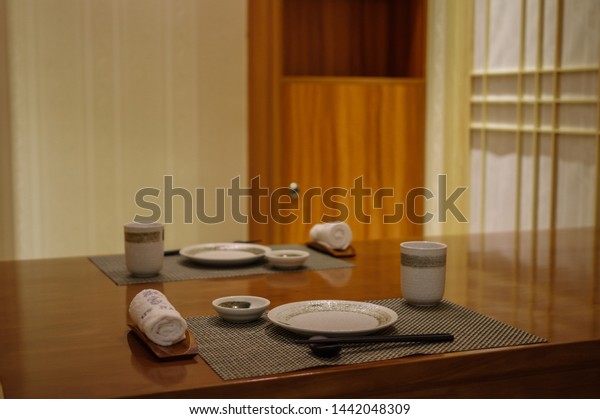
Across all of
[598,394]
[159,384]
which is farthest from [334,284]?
[159,384]

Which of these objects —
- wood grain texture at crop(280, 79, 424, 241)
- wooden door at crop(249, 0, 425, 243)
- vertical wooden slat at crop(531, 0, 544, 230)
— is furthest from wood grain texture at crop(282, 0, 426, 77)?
vertical wooden slat at crop(531, 0, 544, 230)

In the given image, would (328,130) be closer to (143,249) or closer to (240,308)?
(143,249)

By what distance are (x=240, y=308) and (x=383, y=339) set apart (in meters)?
0.26

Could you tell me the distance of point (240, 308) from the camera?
1.27 meters

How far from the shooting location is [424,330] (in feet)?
4.05

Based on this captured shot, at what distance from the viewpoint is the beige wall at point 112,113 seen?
10.6ft

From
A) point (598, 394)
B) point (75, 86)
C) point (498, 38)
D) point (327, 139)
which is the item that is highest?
point (498, 38)

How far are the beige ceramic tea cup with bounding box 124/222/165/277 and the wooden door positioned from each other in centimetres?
201

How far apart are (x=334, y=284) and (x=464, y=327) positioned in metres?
0.41

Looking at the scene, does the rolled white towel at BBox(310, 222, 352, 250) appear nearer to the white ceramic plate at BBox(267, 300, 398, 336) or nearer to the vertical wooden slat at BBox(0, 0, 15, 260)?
the white ceramic plate at BBox(267, 300, 398, 336)

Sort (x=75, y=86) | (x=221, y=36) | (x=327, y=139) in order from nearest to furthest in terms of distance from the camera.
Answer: (x=75, y=86) → (x=221, y=36) → (x=327, y=139)

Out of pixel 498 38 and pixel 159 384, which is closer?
pixel 159 384

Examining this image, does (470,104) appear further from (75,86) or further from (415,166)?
(75,86)

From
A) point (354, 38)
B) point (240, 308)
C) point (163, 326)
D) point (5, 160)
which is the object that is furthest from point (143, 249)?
point (354, 38)
